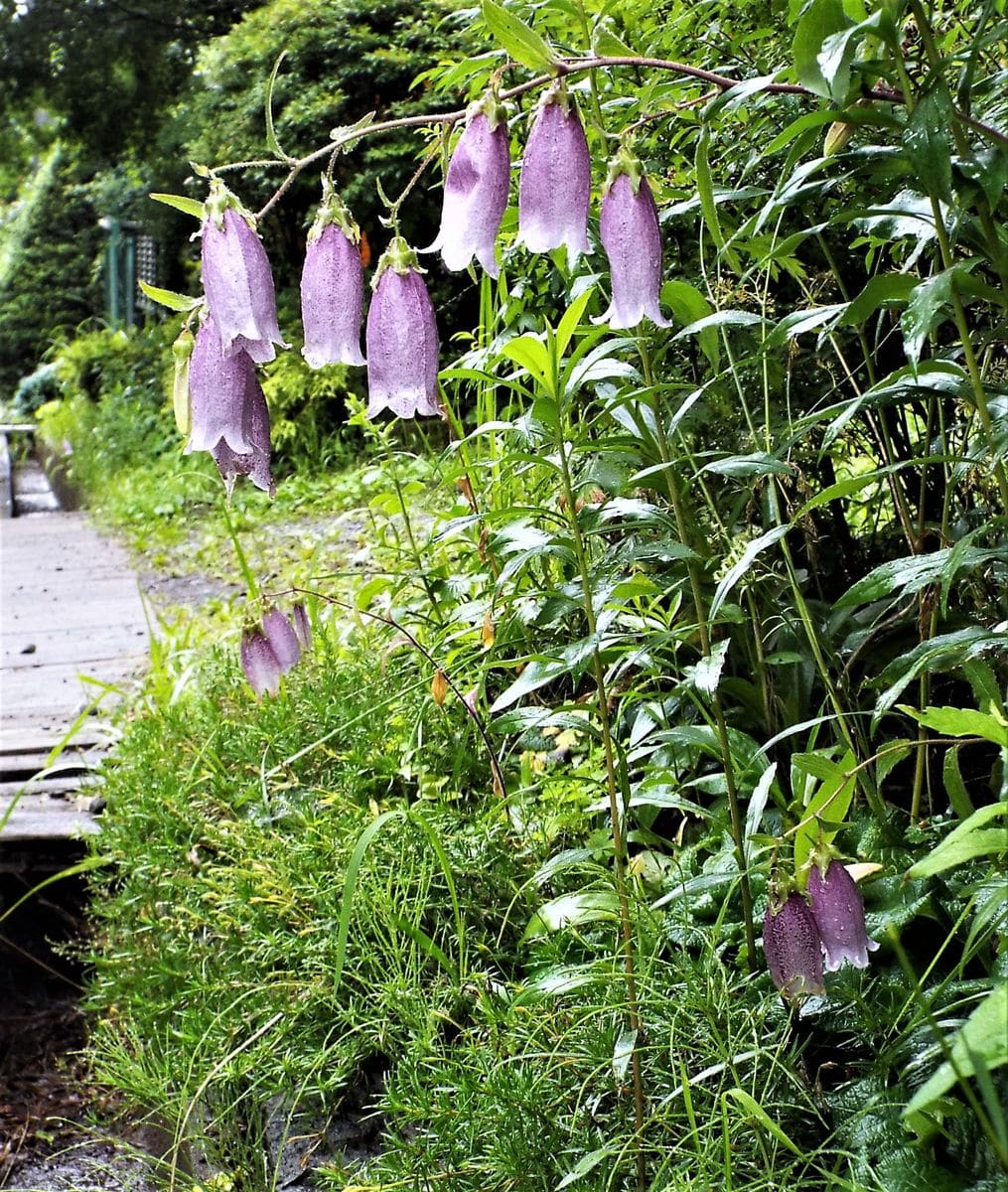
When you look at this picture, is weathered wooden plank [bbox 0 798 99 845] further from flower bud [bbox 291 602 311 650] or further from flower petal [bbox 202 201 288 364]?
flower petal [bbox 202 201 288 364]

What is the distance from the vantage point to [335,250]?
1280 mm

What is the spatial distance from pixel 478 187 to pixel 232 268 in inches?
10.4

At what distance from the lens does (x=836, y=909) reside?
1.31 meters

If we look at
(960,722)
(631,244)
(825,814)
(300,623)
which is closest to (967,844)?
(960,722)

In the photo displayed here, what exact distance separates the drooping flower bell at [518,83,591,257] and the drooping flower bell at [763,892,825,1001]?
0.75 metres

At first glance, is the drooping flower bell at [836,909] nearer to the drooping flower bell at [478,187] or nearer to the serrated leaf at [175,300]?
the drooping flower bell at [478,187]

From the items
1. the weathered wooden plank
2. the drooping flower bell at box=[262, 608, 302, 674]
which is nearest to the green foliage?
the weathered wooden plank

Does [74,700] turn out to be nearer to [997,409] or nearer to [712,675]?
[712,675]

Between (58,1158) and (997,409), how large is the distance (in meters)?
2.31

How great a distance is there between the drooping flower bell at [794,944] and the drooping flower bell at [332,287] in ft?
2.52

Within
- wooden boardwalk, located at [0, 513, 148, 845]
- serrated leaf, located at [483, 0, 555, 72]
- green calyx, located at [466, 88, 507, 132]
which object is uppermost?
serrated leaf, located at [483, 0, 555, 72]

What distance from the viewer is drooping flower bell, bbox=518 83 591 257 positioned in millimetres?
1181

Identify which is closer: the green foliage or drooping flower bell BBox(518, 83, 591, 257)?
drooping flower bell BBox(518, 83, 591, 257)

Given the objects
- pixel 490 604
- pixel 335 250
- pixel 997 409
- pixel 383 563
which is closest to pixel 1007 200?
pixel 997 409
